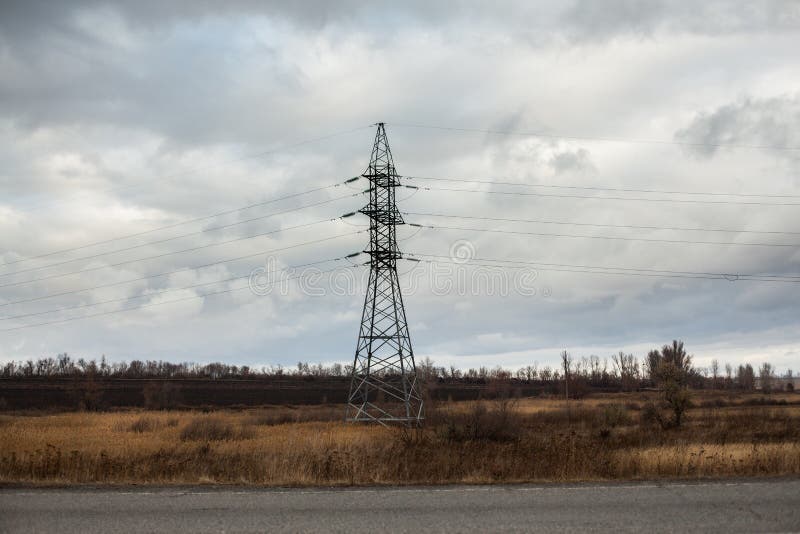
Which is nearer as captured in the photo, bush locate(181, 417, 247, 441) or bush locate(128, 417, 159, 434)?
bush locate(181, 417, 247, 441)

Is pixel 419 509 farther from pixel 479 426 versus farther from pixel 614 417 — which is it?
pixel 614 417

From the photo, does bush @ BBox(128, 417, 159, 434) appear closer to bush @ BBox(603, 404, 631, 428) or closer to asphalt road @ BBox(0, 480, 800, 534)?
bush @ BBox(603, 404, 631, 428)

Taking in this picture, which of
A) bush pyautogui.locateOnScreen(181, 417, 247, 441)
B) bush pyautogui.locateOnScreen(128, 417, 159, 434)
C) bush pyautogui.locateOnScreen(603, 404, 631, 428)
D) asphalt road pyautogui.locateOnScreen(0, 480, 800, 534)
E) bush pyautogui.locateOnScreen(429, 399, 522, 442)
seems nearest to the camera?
asphalt road pyautogui.locateOnScreen(0, 480, 800, 534)

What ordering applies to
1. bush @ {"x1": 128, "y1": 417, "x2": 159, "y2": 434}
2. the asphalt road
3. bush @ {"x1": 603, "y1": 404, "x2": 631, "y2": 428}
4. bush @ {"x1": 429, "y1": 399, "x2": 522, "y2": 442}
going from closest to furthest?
the asphalt road → bush @ {"x1": 429, "y1": 399, "x2": 522, "y2": 442} → bush @ {"x1": 128, "y1": 417, "x2": 159, "y2": 434} → bush @ {"x1": 603, "y1": 404, "x2": 631, "y2": 428}

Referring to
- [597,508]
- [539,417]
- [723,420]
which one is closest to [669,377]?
[723,420]

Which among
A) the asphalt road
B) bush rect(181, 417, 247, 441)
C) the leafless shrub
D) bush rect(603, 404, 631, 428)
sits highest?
the asphalt road

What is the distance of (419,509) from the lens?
1063 centimetres

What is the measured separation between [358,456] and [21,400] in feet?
282

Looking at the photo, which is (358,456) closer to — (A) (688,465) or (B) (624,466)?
(B) (624,466)

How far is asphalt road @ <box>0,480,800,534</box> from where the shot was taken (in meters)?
9.34

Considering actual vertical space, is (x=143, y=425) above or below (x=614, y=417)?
above

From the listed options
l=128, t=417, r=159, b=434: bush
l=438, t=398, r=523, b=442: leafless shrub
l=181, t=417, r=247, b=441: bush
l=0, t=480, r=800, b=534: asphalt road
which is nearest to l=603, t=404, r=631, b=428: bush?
l=438, t=398, r=523, b=442: leafless shrub

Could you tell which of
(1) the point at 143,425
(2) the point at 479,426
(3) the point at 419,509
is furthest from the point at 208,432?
(3) the point at 419,509

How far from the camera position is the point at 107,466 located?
16.2 m
